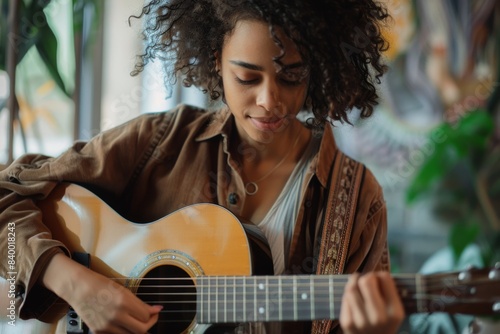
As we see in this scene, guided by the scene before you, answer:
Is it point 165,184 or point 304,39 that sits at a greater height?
point 304,39

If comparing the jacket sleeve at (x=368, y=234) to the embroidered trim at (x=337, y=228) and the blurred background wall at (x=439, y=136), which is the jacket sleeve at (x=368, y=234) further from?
the blurred background wall at (x=439, y=136)

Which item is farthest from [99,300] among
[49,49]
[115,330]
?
[49,49]

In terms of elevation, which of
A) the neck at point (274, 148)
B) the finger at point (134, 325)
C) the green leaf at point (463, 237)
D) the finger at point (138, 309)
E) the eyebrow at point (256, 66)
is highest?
the eyebrow at point (256, 66)

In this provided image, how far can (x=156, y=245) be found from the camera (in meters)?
0.99

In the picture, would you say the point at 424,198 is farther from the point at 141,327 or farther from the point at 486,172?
the point at 141,327

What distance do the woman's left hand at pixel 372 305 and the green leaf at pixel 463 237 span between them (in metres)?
0.99

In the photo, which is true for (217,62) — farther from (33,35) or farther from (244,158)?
(33,35)

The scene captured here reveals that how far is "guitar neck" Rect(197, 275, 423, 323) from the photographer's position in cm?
84

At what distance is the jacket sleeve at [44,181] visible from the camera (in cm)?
98

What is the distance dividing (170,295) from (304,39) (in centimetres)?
47

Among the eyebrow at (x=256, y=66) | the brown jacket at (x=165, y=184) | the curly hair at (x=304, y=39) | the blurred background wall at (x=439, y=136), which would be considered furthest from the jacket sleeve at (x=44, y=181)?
the blurred background wall at (x=439, y=136)

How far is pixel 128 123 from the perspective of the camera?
3.66 ft

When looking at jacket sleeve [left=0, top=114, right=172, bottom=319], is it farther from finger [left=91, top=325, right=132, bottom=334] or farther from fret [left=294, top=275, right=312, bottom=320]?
fret [left=294, top=275, right=312, bottom=320]

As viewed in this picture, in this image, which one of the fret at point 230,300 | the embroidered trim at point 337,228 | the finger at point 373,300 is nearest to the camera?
the finger at point 373,300
